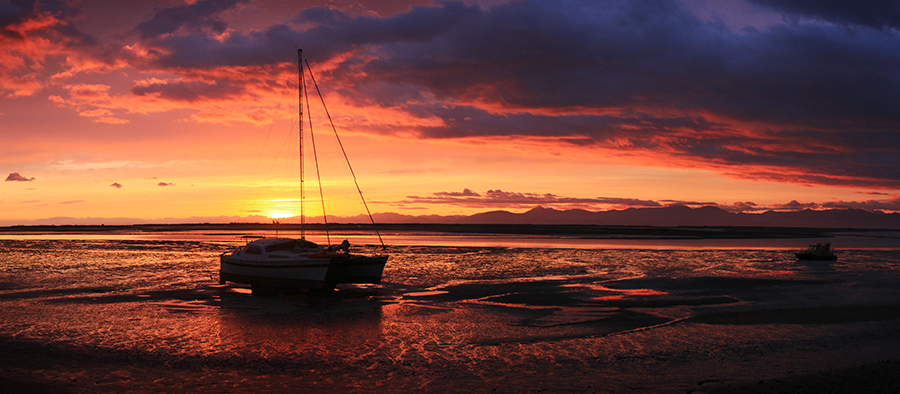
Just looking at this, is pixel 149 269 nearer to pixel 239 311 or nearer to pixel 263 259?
pixel 263 259

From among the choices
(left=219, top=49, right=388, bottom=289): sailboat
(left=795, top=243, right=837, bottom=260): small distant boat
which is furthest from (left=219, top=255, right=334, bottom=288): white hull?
(left=795, top=243, right=837, bottom=260): small distant boat

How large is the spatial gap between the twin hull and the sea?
2.12 ft

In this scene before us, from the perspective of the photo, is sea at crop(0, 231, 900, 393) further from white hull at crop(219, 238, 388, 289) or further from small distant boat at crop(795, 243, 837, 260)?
small distant boat at crop(795, 243, 837, 260)

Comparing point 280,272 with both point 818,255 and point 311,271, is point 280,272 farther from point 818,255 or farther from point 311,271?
point 818,255

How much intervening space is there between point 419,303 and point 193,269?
2102 centimetres

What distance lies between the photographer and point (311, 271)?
26797mm

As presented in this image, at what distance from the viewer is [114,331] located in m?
17.2

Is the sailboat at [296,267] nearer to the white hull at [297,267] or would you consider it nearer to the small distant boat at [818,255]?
the white hull at [297,267]

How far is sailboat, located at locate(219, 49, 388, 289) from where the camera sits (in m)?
26.8

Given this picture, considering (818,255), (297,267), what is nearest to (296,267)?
(297,267)

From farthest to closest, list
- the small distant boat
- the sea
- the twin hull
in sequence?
1. the small distant boat
2. the twin hull
3. the sea

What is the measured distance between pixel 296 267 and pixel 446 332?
1217 cm

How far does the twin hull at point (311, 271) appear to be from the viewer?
26703 mm

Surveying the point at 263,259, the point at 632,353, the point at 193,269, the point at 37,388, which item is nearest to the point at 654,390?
the point at 632,353
